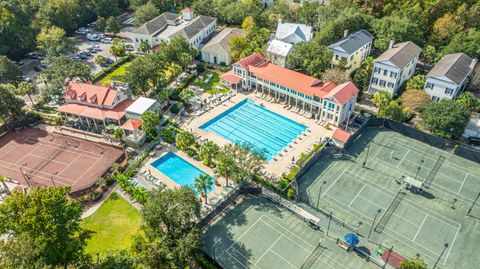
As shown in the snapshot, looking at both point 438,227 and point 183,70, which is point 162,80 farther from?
point 438,227

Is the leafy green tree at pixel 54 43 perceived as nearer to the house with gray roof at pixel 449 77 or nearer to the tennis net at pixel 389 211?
the tennis net at pixel 389 211

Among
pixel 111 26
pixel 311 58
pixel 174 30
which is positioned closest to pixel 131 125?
pixel 311 58

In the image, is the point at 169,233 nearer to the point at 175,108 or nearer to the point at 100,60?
the point at 175,108

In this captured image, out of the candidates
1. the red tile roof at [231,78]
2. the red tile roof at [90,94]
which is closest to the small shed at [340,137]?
the red tile roof at [231,78]

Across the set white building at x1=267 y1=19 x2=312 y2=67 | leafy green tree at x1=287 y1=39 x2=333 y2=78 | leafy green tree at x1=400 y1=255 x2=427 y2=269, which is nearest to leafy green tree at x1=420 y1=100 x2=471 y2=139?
leafy green tree at x1=287 y1=39 x2=333 y2=78

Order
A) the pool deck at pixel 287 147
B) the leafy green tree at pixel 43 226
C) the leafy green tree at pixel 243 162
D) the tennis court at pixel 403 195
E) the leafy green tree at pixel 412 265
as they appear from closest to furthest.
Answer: the leafy green tree at pixel 43 226
the leafy green tree at pixel 412 265
the tennis court at pixel 403 195
the leafy green tree at pixel 243 162
the pool deck at pixel 287 147

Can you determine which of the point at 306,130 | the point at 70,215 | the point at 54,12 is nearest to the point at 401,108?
the point at 306,130
